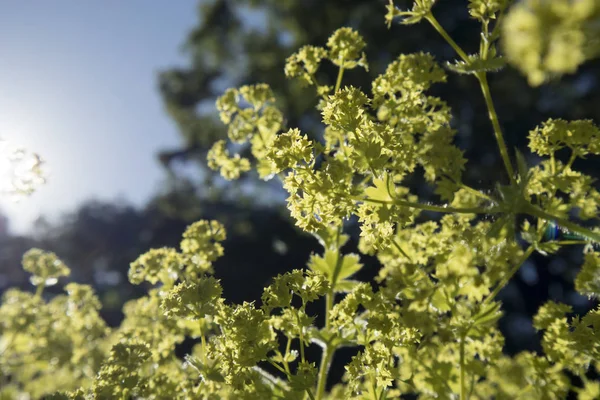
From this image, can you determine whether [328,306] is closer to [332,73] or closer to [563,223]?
[563,223]

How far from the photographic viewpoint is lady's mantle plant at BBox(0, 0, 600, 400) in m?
1.13

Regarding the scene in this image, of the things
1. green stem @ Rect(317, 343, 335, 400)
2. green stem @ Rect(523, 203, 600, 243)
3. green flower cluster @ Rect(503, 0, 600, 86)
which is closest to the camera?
green flower cluster @ Rect(503, 0, 600, 86)

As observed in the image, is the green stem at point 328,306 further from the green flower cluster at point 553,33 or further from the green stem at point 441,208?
the green flower cluster at point 553,33

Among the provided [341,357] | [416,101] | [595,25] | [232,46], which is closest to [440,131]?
[416,101]

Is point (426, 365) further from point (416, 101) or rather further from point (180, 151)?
point (180, 151)

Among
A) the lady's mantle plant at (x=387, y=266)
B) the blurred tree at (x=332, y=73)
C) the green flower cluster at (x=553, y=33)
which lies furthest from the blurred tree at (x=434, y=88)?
the green flower cluster at (x=553, y=33)

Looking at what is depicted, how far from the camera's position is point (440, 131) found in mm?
1502

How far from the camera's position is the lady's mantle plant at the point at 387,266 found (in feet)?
3.71

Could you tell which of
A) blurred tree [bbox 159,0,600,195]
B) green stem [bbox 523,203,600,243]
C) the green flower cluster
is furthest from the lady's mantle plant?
blurred tree [bbox 159,0,600,195]

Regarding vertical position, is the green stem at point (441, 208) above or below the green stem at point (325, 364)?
above

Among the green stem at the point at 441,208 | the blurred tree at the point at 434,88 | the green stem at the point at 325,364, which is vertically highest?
the blurred tree at the point at 434,88

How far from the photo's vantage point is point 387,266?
1.52 meters

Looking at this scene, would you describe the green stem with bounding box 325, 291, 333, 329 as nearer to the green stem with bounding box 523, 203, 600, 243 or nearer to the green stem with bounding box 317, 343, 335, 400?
the green stem with bounding box 317, 343, 335, 400

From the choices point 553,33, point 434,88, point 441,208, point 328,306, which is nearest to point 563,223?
point 441,208
